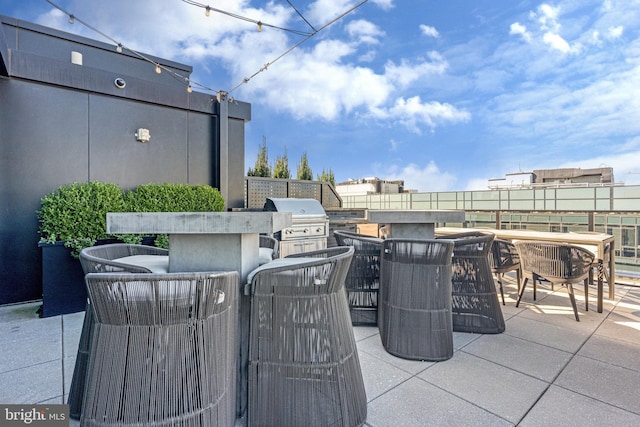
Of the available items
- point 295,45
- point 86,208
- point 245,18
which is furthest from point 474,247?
point 86,208

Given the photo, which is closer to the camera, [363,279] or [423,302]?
[423,302]

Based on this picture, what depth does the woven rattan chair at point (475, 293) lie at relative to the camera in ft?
9.23

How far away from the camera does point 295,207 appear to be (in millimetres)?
5301

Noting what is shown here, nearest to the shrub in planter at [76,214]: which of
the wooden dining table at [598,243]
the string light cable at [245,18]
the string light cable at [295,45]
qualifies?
the string light cable at [245,18]

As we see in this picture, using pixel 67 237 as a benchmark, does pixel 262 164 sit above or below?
above

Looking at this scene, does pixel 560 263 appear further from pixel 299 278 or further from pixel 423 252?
pixel 299 278

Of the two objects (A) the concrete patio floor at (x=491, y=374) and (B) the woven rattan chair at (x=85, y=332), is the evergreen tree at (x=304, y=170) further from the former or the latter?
(B) the woven rattan chair at (x=85, y=332)

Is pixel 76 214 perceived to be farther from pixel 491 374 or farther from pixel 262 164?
pixel 262 164

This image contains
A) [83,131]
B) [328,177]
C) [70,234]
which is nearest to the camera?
[70,234]

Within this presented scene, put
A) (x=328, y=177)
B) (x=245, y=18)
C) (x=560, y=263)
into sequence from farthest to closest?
(x=328, y=177), (x=245, y=18), (x=560, y=263)

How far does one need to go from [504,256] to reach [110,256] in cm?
418

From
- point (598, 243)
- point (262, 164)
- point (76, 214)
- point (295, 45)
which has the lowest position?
point (598, 243)

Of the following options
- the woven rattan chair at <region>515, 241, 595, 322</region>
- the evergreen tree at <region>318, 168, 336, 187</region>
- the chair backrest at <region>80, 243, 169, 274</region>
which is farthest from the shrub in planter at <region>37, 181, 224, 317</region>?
the evergreen tree at <region>318, 168, 336, 187</region>

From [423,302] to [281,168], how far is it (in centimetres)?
655
